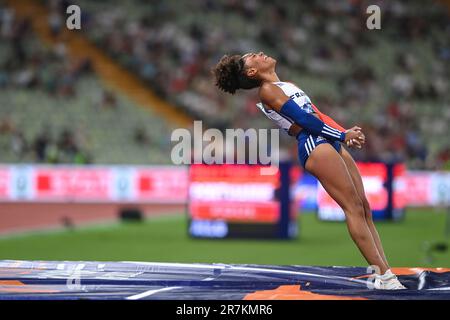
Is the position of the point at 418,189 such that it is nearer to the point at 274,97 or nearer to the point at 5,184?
the point at 5,184

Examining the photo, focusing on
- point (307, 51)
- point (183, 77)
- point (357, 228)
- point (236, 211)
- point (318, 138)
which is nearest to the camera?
point (357, 228)

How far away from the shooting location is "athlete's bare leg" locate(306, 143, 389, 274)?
5.59m

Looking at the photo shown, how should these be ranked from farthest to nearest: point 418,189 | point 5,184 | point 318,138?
point 418,189
point 5,184
point 318,138

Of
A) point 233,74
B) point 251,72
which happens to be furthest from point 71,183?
point 251,72

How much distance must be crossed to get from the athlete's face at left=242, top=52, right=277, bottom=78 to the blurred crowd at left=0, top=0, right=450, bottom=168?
13.8 meters

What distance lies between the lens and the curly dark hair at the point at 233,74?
5.86 m

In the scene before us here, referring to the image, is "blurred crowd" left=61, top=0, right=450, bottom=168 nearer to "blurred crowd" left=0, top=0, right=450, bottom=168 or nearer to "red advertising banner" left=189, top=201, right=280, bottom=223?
"blurred crowd" left=0, top=0, right=450, bottom=168

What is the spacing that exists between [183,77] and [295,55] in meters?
3.42

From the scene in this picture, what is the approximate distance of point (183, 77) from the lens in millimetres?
21438

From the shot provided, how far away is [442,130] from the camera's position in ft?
66.7
